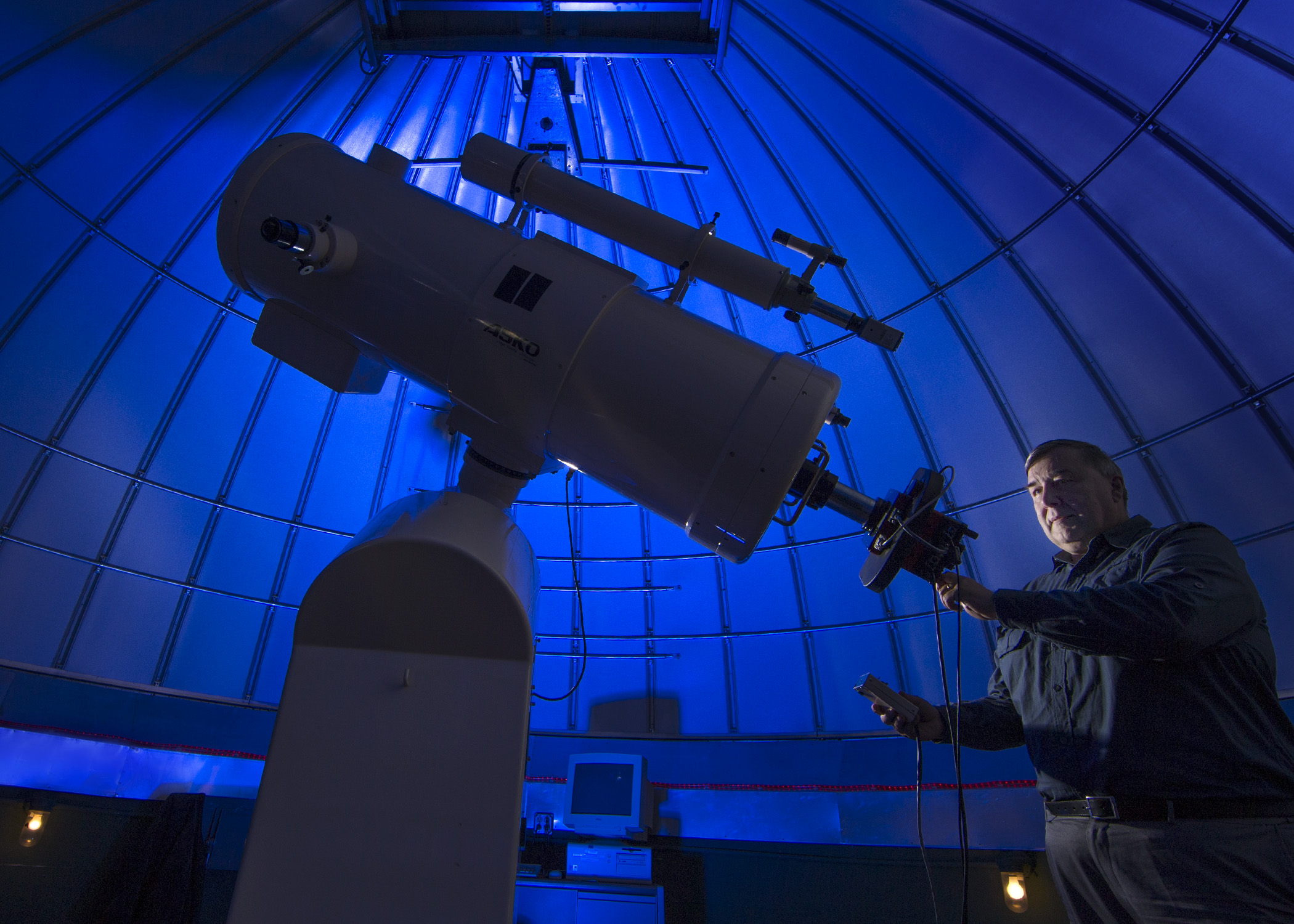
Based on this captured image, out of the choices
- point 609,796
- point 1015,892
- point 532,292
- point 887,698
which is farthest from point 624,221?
point 609,796

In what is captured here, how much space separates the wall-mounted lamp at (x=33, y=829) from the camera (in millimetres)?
7316

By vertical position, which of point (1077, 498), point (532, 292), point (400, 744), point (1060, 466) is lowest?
point (400, 744)

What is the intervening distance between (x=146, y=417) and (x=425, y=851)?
8.95 meters

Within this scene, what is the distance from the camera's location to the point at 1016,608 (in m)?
2.94

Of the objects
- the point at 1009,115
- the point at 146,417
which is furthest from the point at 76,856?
the point at 1009,115

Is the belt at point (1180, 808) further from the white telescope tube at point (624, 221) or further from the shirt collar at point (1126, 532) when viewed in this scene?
the white telescope tube at point (624, 221)

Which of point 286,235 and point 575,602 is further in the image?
point 575,602

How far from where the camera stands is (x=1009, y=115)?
7301 millimetres

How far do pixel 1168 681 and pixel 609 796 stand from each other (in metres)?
7.09

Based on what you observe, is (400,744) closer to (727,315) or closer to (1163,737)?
(1163,737)

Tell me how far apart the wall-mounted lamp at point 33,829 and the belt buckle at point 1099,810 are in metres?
9.74

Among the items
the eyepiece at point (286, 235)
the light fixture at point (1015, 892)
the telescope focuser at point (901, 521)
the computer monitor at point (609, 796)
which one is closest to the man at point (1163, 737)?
the telescope focuser at point (901, 521)

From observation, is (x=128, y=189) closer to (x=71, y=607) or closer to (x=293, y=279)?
(x=71, y=607)

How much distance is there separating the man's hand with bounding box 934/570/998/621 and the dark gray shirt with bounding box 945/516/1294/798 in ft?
0.33
